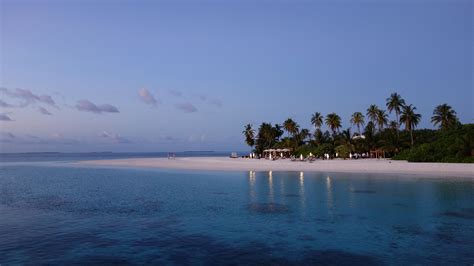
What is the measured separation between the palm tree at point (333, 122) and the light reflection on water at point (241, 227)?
69.7 meters

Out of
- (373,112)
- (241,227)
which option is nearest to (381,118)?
(373,112)

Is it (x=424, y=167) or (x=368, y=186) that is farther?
(x=424, y=167)

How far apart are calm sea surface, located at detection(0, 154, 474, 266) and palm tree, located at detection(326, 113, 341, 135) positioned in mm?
70234

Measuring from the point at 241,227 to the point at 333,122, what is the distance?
87.8m

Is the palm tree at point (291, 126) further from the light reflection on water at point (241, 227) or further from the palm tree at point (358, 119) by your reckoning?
the light reflection on water at point (241, 227)

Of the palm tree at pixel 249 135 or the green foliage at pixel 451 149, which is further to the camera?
the palm tree at pixel 249 135

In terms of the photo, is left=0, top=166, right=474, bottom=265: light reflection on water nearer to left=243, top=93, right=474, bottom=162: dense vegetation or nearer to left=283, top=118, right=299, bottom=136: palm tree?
left=243, top=93, right=474, bottom=162: dense vegetation

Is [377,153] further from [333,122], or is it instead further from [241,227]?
[241,227]

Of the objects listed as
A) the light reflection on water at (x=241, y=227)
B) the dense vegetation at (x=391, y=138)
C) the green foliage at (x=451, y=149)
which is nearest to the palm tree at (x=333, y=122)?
the dense vegetation at (x=391, y=138)

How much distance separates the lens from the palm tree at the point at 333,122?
10381 cm

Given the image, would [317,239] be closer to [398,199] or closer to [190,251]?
[190,251]

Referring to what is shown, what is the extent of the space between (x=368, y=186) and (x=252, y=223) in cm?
2085

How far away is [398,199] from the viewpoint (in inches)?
1164

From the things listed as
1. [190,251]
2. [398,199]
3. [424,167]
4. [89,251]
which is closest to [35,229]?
[89,251]
